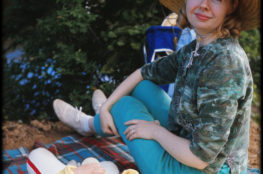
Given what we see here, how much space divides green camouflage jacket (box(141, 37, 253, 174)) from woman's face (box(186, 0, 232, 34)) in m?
0.08

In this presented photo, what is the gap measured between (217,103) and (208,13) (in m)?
0.42

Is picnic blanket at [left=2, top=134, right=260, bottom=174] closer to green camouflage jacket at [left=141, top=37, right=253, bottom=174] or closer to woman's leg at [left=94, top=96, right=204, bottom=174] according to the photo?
woman's leg at [left=94, top=96, right=204, bottom=174]

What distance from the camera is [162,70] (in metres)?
1.74

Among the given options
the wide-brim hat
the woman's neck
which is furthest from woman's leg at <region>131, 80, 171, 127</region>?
the wide-brim hat

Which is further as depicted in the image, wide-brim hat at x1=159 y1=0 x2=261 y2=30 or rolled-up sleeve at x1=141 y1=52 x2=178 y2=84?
rolled-up sleeve at x1=141 y1=52 x2=178 y2=84

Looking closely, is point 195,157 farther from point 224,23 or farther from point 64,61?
point 64,61

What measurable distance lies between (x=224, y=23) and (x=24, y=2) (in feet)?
8.49

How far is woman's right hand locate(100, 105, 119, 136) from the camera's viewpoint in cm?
174

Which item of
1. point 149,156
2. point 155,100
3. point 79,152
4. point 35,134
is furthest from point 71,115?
point 149,156

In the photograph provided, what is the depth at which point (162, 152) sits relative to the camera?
4.50ft

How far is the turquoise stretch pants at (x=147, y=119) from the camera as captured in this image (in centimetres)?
134

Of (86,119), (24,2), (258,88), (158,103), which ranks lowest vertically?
(258,88)

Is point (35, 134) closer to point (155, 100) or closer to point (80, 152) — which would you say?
point (80, 152)

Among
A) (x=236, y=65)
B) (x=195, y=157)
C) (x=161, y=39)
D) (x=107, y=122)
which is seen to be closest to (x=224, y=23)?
(x=236, y=65)
